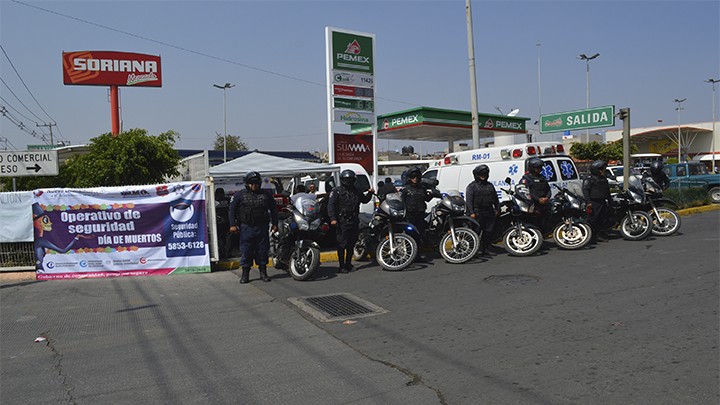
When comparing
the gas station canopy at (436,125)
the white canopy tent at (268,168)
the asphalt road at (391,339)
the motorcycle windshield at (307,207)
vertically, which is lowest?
the asphalt road at (391,339)

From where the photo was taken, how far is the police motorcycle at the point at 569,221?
9.95 m

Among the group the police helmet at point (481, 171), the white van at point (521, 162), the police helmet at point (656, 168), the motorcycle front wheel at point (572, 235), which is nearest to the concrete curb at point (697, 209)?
the police helmet at point (656, 168)

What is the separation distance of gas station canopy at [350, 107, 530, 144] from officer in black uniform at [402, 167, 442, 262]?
14.3 metres

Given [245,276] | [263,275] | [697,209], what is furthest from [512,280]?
[697,209]

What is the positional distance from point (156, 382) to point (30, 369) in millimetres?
1364

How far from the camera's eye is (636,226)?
10.7 metres

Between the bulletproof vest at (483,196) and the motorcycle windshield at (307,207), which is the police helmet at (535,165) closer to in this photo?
the bulletproof vest at (483,196)

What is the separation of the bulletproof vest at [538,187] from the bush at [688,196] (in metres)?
8.98

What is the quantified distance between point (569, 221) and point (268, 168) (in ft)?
21.4

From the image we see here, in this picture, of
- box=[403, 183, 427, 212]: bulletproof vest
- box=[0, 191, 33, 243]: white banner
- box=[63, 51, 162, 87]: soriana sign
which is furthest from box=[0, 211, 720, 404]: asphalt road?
box=[63, 51, 162, 87]: soriana sign

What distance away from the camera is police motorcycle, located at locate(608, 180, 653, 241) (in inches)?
421

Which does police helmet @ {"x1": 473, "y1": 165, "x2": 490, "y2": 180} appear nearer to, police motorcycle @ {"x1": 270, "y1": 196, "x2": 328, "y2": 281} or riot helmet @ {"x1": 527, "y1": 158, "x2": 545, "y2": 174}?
riot helmet @ {"x1": 527, "y1": 158, "x2": 545, "y2": 174}

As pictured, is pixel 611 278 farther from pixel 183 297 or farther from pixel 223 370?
pixel 183 297

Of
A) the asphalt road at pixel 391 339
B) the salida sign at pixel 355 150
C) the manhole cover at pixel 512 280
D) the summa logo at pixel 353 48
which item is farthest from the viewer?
the salida sign at pixel 355 150
